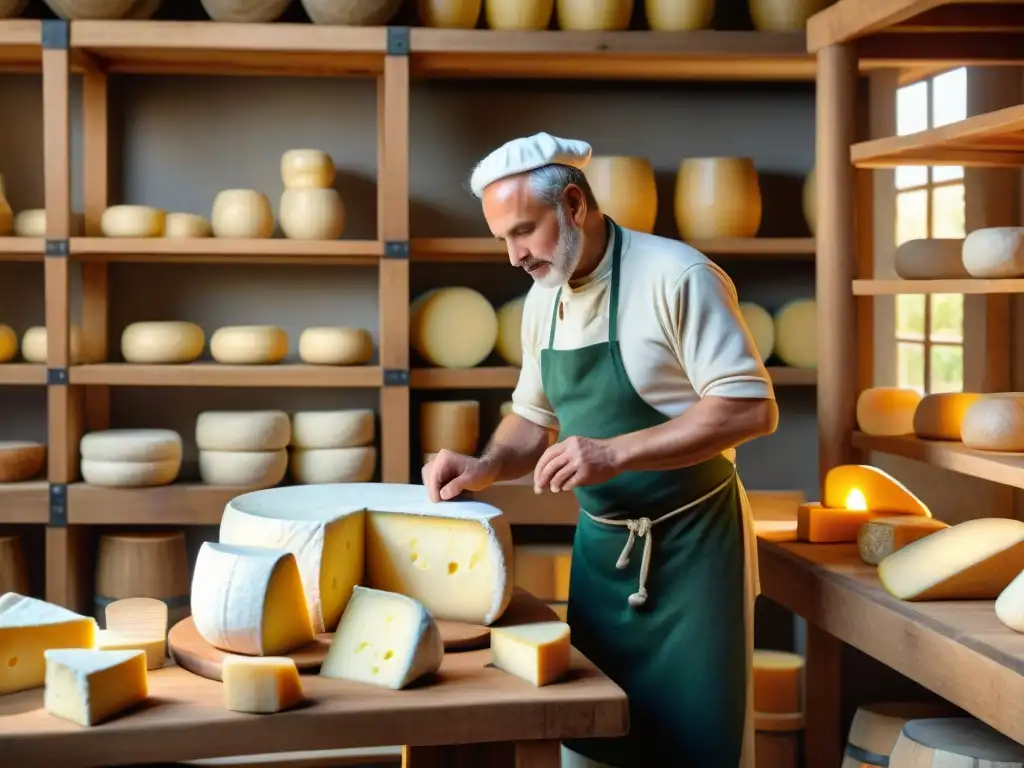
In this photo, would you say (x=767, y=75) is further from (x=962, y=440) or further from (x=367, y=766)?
(x=367, y=766)

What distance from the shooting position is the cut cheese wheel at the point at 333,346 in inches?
127

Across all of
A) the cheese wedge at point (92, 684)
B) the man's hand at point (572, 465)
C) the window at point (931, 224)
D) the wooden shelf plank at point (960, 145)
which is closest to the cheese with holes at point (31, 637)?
the cheese wedge at point (92, 684)

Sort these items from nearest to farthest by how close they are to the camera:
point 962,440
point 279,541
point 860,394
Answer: point 279,541 → point 962,440 → point 860,394

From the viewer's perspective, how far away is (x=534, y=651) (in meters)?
1.65

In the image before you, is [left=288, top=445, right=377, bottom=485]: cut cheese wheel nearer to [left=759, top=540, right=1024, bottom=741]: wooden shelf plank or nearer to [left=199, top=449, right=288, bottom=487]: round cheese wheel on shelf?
[left=199, top=449, right=288, bottom=487]: round cheese wheel on shelf

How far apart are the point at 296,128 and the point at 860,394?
1722 mm

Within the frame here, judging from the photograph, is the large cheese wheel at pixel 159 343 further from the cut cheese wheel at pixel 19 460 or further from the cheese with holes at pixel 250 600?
the cheese with holes at pixel 250 600

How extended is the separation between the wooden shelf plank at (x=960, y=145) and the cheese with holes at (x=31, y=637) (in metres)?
1.81

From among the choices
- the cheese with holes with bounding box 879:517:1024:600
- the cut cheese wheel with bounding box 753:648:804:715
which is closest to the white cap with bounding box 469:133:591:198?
the cheese with holes with bounding box 879:517:1024:600

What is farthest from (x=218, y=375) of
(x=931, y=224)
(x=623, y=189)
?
(x=931, y=224)

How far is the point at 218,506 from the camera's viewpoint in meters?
3.17

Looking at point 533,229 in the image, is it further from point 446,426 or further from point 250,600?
point 446,426

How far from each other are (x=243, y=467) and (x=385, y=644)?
1.60 metres

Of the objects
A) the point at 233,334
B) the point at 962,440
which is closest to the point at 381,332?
the point at 233,334
